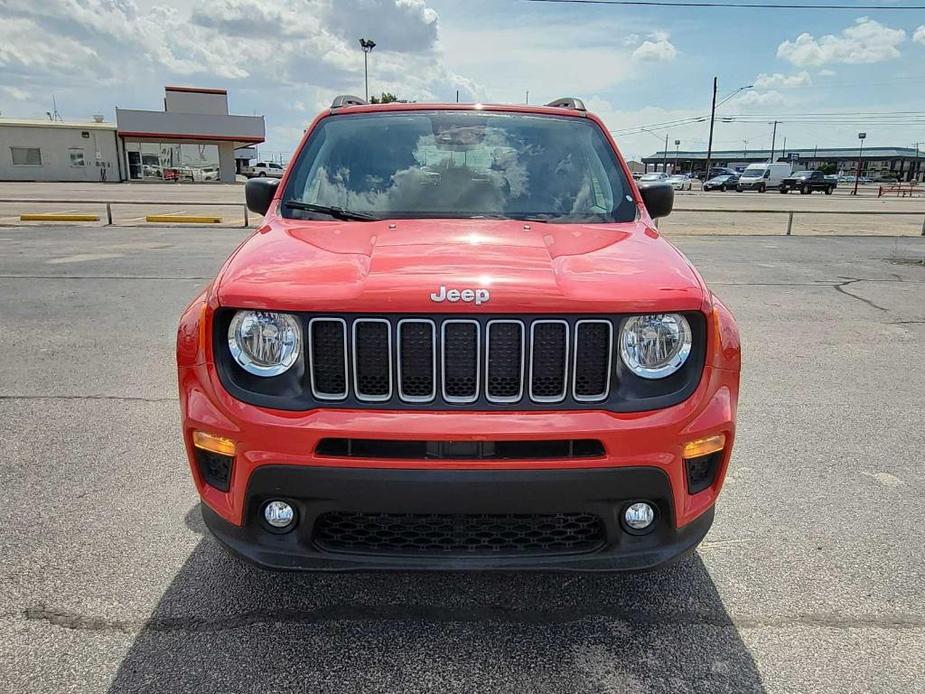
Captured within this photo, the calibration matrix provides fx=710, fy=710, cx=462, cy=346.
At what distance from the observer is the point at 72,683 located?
7.32ft

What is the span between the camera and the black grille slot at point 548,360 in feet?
7.23

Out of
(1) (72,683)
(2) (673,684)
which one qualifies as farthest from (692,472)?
(1) (72,683)

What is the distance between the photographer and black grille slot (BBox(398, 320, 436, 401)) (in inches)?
86.2

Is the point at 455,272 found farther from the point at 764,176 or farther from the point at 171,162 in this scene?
the point at 171,162

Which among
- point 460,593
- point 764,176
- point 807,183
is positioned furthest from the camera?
point 764,176

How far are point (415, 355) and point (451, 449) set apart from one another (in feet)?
1.02

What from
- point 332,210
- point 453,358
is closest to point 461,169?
point 332,210

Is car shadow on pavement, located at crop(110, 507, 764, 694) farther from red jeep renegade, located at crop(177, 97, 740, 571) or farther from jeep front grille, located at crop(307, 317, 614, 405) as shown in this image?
jeep front grille, located at crop(307, 317, 614, 405)

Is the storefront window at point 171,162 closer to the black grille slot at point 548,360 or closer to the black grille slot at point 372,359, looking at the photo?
the black grille slot at point 372,359

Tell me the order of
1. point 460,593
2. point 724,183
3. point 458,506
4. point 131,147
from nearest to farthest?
point 458,506 < point 460,593 < point 131,147 < point 724,183

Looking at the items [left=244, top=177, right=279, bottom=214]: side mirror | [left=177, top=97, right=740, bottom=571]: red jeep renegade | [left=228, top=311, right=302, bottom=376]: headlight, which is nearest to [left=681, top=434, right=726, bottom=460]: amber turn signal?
[left=177, top=97, right=740, bottom=571]: red jeep renegade

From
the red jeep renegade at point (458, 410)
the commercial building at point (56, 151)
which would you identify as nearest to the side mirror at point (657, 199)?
the red jeep renegade at point (458, 410)

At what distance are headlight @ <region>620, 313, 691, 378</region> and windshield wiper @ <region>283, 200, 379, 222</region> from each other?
141cm

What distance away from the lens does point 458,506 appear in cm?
212
